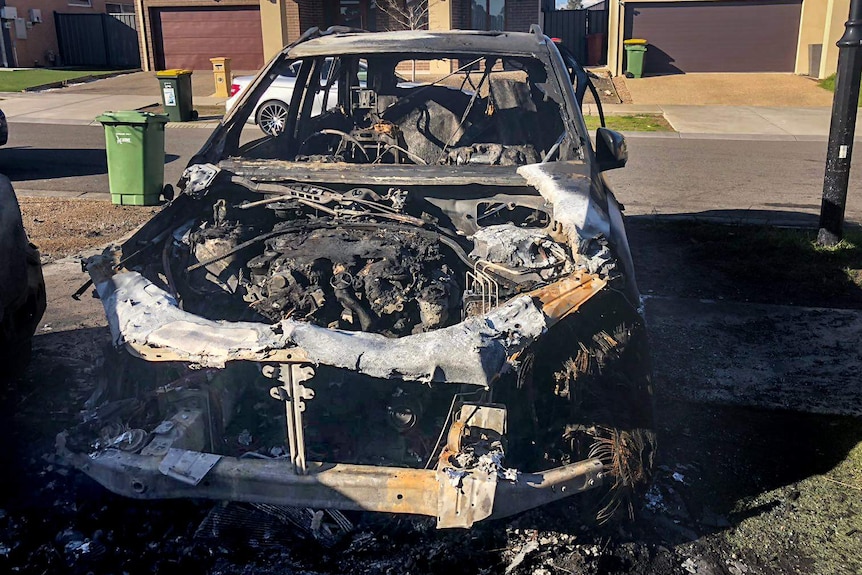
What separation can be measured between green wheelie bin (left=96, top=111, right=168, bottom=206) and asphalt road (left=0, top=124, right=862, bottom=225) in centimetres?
110

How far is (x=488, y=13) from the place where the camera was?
2333cm

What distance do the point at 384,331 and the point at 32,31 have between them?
29501mm

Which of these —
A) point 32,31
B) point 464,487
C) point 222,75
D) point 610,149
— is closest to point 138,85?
point 222,75

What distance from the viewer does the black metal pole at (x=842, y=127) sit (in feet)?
23.4

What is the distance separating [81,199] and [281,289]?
692cm

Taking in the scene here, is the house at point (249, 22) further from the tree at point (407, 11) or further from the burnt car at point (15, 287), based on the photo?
the burnt car at point (15, 287)

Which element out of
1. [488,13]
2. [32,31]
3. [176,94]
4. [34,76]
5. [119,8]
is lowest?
[34,76]

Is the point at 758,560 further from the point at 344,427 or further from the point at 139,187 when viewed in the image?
the point at 139,187

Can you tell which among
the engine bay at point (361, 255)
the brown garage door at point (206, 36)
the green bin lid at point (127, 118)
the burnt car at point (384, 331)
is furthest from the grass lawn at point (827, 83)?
the engine bay at point (361, 255)

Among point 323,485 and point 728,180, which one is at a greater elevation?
point 323,485

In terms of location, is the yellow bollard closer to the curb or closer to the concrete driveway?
the concrete driveway

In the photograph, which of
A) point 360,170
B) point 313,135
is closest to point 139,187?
point 313,135

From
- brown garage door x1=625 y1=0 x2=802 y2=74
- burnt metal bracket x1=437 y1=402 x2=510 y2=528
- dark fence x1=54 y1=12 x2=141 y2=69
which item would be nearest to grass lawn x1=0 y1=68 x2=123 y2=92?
dark fence x1=54 y1=12 x2=141 y2=69

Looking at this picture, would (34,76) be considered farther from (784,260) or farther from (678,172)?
(784,260)
